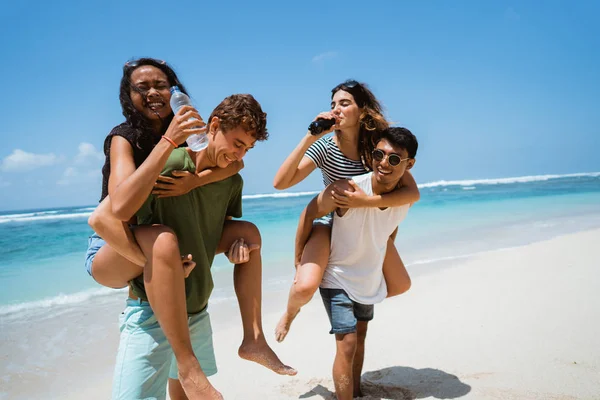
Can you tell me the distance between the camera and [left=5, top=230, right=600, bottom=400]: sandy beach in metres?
3.82

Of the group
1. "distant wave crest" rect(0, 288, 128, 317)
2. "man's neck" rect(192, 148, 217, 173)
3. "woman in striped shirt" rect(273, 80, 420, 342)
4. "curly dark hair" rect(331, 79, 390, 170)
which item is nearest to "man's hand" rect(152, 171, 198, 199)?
"man's neck" rect(192, 148, 217, 173)

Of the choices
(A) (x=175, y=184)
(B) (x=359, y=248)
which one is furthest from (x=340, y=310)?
(A) (x=175, y=184)

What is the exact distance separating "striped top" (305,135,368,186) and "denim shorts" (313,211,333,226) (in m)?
0.28

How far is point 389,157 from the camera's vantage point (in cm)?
312

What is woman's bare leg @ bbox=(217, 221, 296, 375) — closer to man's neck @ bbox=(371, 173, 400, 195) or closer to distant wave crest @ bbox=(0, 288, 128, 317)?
man's neck @ bbox=(371, 173, 400, 195)

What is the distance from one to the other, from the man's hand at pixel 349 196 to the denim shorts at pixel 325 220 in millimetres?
294

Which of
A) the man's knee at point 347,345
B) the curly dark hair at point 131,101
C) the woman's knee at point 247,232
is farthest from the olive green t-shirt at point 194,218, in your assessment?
the man's knee at point 347,345

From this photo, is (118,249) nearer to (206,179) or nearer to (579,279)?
(206,179)

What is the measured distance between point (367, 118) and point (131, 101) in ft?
5.61

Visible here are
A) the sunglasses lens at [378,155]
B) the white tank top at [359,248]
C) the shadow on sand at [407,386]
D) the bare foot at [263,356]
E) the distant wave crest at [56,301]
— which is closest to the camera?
the bare foot at [263,356]

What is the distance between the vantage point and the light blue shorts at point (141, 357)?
2494mm

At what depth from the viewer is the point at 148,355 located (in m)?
2.52

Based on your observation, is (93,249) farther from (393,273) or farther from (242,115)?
(393,273)

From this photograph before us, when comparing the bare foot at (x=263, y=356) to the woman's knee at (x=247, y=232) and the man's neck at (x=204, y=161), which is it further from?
the man's neck at (x=204, y=161)
